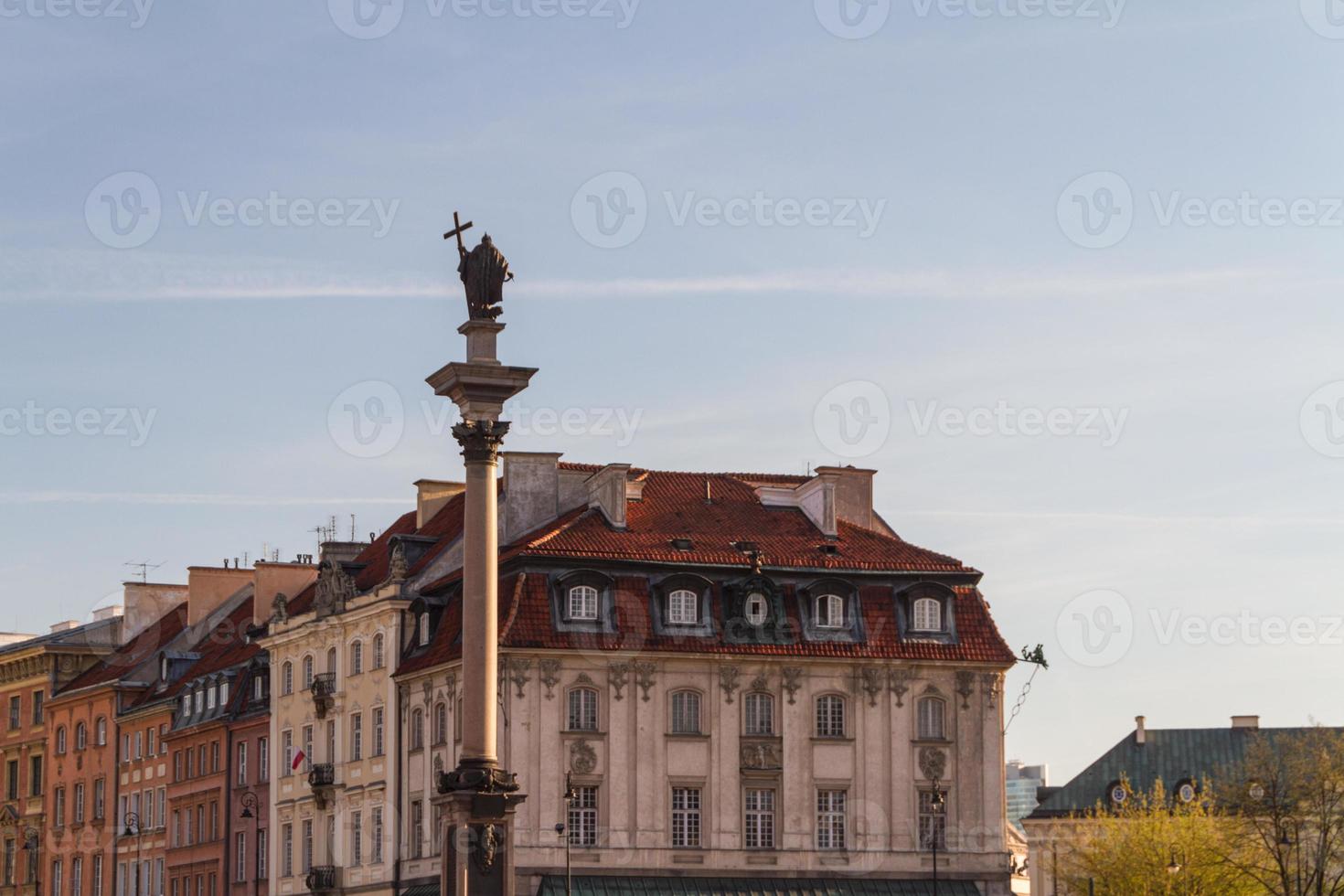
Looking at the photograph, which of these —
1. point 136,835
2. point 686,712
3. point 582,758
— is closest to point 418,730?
point 582,758

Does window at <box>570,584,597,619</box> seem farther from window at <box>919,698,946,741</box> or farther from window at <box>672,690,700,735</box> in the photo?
window at <box>919,698,946,741</box>

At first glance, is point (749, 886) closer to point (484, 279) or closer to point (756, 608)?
point (756, 608)

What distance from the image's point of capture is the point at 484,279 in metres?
65.8

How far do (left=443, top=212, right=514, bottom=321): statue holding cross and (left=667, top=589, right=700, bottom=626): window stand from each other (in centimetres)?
2564

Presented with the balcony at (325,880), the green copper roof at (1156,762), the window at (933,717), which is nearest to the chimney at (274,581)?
the balcony at (325,880)

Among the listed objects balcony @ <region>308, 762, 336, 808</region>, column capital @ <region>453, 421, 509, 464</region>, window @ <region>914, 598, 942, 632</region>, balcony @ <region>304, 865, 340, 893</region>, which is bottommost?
balcony @ <region>304, 865, 340, 893</region>

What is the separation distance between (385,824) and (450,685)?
6953 millimetres

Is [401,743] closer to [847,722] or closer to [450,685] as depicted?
[450,685]

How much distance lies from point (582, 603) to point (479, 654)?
83.6 ft

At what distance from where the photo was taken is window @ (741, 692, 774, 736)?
8981 cm

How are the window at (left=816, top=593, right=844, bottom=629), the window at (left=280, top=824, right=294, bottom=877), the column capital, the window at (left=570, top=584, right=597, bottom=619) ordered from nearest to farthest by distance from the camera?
the column capital, the window at (left=570, top=584, right=597, bottom=619), the window at (left=816, top=593, right=844, bottom=629), the window at (left=280, top=824, right=294, bottom=877)

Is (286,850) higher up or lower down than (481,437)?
lower down

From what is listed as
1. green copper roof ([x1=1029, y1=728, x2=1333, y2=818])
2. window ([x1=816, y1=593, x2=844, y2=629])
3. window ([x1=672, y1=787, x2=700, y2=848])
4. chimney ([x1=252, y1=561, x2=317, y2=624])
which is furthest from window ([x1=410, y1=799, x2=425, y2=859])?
green copper roof ([x1=1029, y1=728, x2=1333, y2=818])

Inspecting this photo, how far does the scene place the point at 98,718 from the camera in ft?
406
